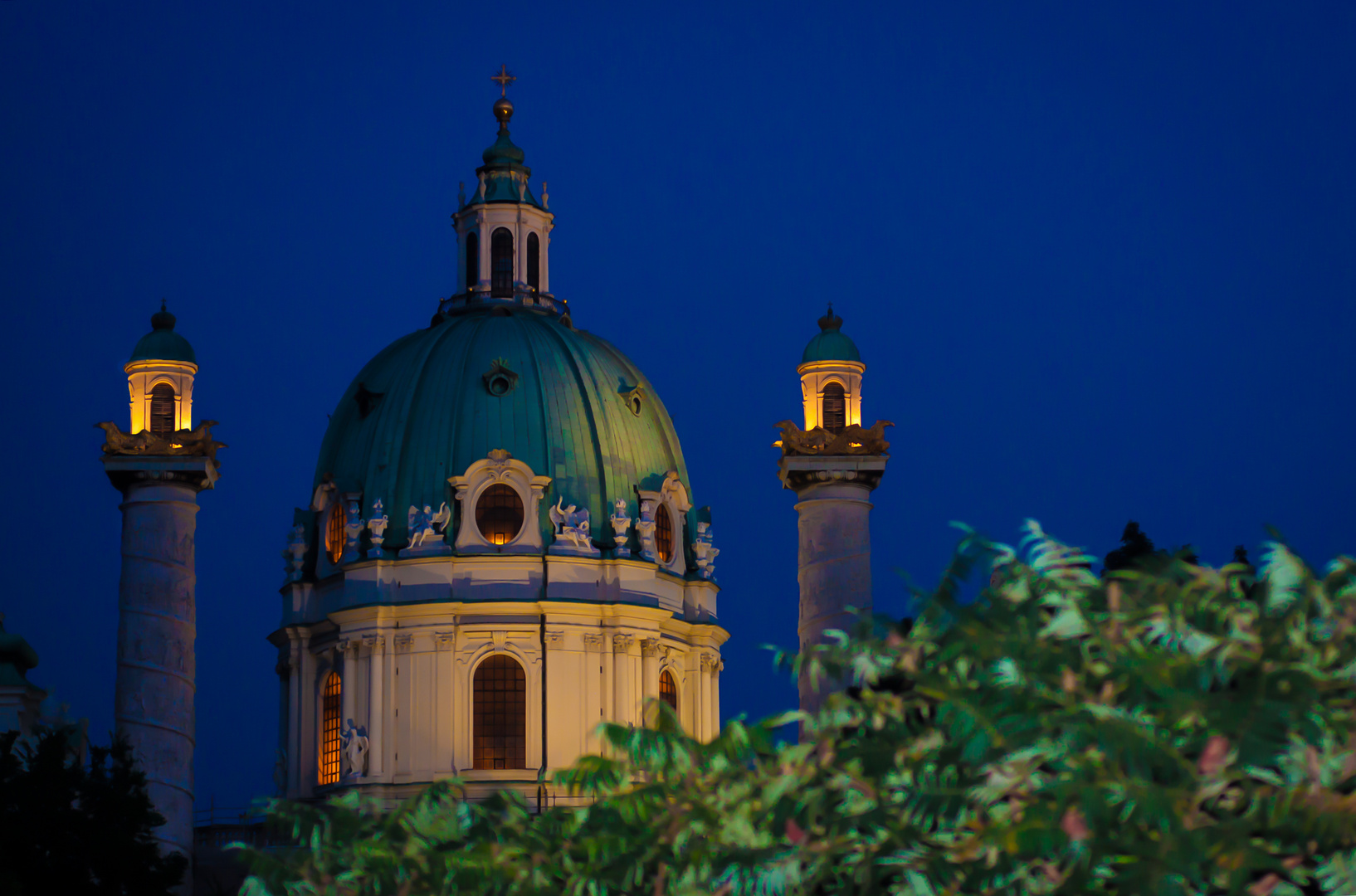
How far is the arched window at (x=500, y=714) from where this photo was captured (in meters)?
62.6

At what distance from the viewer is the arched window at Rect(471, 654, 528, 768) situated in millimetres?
62594

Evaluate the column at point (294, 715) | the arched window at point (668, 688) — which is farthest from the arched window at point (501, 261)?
the arched window at point (668, 688)

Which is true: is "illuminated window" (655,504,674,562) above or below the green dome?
below

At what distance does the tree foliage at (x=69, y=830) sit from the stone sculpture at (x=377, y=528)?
21.4 metres

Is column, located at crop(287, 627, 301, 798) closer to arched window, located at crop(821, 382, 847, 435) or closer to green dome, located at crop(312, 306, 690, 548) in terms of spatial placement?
green dome, located at crop(312, 306, 690, 548)

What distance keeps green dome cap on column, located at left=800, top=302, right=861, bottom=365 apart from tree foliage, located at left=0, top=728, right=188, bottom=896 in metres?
24.5

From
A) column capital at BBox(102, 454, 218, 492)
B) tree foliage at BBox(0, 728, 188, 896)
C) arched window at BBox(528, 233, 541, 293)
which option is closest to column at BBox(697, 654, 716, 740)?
arched window at BBox(528, 233, 541, 293)

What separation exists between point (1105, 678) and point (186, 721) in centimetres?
4306

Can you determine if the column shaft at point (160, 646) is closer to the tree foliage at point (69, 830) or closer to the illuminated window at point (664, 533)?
the tree foliage at point (69, 830)

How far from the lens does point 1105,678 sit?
1633cm

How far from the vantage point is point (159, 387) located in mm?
58156

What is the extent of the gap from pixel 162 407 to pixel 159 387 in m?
0.62

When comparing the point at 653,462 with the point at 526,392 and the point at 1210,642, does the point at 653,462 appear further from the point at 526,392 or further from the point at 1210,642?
the point at 1210,642

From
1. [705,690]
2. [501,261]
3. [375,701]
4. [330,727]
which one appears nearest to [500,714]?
[375,701]
